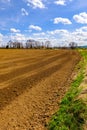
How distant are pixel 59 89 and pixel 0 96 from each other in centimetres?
362

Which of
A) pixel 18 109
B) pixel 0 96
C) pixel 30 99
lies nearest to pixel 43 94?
pixel 30 99

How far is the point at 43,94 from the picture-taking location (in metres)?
13.4

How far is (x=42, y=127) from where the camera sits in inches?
A: 336

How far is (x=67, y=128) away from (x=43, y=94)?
5.34m

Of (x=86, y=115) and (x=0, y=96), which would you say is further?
(x=0, y=96)

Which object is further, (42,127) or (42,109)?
(42,109)

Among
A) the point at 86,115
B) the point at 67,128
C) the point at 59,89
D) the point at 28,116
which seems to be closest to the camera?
the point at 67,128

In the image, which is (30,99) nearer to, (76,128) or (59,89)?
(59,89)

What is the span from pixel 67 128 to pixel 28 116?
203 cm

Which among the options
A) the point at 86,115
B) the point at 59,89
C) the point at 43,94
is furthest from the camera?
the point at 59,89

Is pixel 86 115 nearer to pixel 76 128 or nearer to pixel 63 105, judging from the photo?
pixel 76 128

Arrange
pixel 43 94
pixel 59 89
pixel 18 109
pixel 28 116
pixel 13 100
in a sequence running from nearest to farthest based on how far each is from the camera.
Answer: pixel 28 116, pixel 18 109, pixel 13 100, pixel 43 94, pixel 59 89

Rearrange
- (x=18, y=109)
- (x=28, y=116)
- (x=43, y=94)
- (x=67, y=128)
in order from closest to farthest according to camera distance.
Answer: (x=67, y=128) < (x=28, y=116) < (x=18, y=109) < (x=43, y=94)

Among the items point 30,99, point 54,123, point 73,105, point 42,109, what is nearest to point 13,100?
point 30,99
